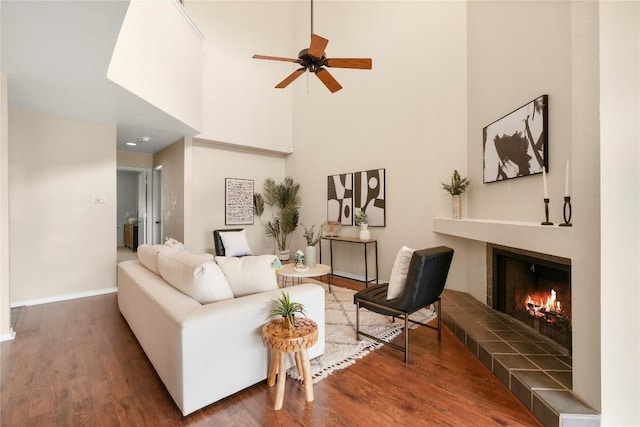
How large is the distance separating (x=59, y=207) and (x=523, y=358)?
214 inches

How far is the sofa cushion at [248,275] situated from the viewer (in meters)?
2.06

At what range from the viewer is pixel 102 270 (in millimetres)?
4195

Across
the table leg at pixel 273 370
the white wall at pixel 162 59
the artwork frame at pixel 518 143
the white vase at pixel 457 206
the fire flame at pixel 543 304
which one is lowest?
the table leg at pixel 273 370

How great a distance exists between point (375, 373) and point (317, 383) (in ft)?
1.48

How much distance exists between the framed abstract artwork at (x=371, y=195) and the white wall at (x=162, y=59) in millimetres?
2854

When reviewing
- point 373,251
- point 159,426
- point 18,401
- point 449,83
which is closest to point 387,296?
point 159,426

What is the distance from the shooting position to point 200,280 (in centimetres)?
186

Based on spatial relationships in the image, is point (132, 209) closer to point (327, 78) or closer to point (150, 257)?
point (150, 257)

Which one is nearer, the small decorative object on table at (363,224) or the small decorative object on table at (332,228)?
the small decorative object on table at (363,224)

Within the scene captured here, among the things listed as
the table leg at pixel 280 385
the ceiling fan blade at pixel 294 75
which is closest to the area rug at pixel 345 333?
the table leg at pixel 280 385

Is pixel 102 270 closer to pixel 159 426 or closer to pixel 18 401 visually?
pixel 18 401

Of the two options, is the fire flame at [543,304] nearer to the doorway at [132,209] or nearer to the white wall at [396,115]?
the white wall at [396,115]

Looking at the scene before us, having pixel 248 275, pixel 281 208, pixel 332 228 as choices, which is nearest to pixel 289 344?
pixel 248 275

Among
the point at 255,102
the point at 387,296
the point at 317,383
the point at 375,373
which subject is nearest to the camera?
the point at 317,383
